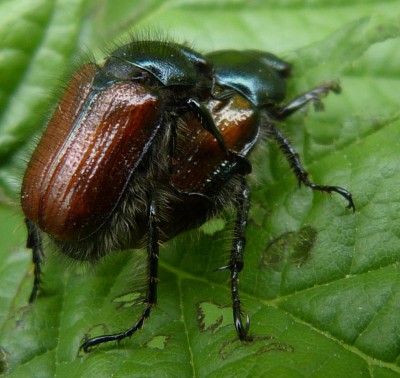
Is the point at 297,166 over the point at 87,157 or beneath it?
beneath

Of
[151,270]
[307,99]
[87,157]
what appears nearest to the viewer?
[87,157]

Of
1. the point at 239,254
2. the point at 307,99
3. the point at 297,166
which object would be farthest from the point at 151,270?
the point at 307,99

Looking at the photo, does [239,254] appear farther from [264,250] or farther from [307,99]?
[307,99]

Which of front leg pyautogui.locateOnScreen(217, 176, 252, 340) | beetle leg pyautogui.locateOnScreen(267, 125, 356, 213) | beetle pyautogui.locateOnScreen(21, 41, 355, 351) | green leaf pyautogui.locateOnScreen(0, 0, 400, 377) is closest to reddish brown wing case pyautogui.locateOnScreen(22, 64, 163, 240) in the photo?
beetle pyautogui.locateOnScreen(21, 41, 355, 351)

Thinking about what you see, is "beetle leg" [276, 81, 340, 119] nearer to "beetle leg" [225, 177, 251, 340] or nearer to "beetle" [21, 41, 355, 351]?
"beetle" [21, 41, 355, 351]

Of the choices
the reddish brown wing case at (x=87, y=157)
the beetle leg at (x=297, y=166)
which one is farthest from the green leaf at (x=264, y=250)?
the reddish brown wing case at (x=87, y=157)

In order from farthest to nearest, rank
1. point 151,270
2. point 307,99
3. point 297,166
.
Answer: point 307,99, point 297,166, point 151,270

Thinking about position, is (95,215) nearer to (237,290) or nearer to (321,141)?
(237,290)
